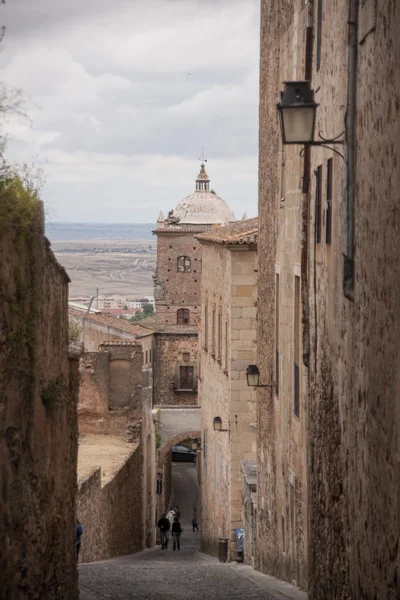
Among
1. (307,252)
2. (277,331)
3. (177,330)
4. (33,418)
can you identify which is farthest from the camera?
(177,330)

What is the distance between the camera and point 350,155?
10203 millimetres

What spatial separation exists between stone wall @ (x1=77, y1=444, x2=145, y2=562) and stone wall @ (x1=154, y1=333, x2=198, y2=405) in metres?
33.0

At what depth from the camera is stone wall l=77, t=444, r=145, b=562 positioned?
903 inches

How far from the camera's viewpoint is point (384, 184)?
8141mm

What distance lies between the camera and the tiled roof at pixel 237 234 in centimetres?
2736

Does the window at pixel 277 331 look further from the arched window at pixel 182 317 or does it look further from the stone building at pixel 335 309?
the arched window at pixel 182 317

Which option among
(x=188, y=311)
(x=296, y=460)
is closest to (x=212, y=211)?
(x=188, y=311)

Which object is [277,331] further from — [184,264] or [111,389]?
[184,264]

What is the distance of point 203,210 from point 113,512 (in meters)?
51.6

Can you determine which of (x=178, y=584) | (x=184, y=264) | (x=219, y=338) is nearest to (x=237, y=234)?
(x=219, y=338)

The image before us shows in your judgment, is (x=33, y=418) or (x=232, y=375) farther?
(x=232, y=375)

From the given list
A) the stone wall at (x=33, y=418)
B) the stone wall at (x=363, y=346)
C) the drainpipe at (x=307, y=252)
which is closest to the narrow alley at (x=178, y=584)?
the drainpipe at (x=307, y=252)

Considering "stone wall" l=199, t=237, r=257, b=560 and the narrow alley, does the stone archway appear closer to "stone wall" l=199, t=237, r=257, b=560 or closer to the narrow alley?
"stone wall" l=199, t=237, r=257, b=560

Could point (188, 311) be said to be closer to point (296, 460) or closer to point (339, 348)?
point (296, 460)
